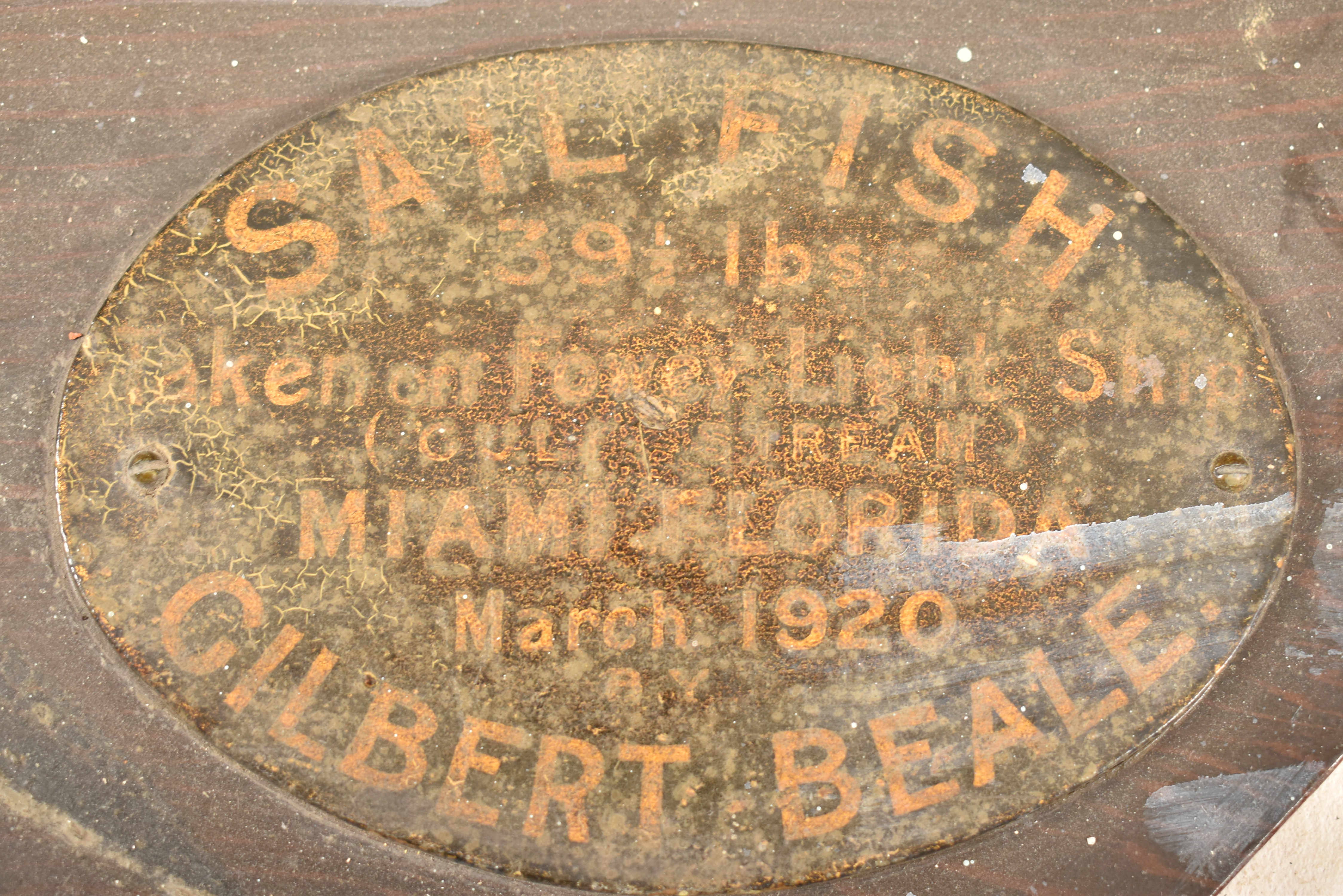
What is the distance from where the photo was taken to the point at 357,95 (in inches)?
85.9

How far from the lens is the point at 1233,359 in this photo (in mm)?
2086

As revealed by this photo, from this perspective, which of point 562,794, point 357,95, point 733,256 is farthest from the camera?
point 357,95

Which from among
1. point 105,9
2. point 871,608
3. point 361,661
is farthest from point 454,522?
point 105,9

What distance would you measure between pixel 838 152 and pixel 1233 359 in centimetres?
126

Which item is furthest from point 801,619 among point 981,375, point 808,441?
point 981,375

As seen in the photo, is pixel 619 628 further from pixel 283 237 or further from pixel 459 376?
pixel 283 237

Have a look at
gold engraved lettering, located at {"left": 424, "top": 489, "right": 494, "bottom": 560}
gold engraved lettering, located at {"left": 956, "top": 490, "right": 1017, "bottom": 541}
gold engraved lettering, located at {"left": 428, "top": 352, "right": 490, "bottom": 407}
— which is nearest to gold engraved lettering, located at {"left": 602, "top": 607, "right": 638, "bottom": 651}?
gold engraved lettering, located at {"left": 424, "top": 489, "right": 494, "bottom": 560}

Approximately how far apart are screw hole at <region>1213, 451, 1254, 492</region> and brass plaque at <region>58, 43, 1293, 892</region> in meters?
0.02

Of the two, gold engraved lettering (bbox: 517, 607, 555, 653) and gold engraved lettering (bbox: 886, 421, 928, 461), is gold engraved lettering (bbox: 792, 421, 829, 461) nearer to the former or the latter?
gold engraved lettering (bbox: 886, 421, 928, 461)

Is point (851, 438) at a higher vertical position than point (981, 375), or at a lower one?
lower

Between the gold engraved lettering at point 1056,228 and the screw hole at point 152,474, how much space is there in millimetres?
2390

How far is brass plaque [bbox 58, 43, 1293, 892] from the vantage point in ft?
6.45

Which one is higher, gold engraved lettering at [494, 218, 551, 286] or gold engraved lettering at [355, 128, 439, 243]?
gold engraved lettering at [355, 128, 439, 243]

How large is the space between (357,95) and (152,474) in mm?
1226
